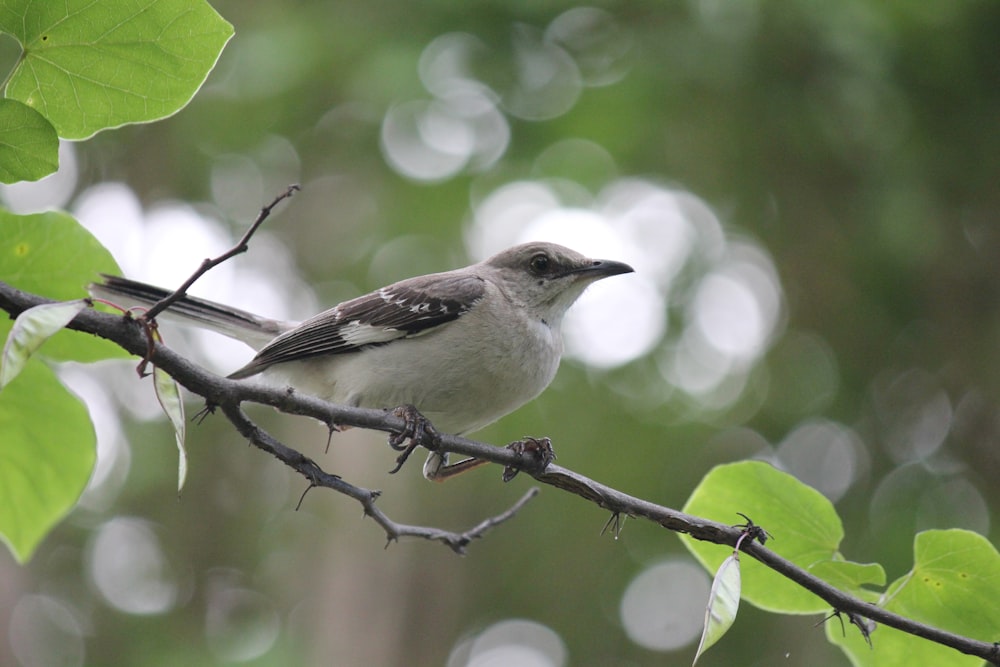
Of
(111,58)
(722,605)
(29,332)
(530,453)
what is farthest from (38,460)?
(722,605)

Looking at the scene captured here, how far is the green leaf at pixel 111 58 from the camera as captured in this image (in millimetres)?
1998

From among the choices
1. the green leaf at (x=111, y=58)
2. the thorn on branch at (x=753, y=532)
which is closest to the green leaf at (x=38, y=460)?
the green leaf at (x=111, y=58)

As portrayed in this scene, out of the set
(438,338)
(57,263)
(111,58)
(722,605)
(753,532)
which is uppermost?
(438,338)

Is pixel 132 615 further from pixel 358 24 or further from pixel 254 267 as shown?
pixel 358 24

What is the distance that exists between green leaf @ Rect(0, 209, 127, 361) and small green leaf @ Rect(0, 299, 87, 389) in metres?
0.66

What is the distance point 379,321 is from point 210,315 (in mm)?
971

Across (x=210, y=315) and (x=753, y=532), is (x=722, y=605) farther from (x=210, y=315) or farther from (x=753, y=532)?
(x=210, y=315)

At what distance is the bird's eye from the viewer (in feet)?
16.3

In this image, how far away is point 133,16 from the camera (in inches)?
79.7

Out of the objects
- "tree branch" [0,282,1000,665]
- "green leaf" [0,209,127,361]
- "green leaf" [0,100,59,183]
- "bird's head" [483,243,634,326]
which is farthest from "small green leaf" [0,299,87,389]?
"bird's head" [483,243,634,326]

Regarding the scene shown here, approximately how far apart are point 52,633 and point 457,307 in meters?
9.95

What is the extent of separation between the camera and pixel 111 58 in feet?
6.74

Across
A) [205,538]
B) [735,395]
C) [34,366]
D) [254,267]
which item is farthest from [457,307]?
[205,538]

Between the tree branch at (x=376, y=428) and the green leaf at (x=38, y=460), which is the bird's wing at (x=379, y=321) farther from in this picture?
the green leaf at (x=38, y=460)
